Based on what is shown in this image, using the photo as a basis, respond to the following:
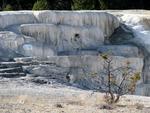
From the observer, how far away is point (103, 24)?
3091cm

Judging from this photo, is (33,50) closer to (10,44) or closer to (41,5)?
(10,44)

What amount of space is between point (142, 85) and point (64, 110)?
1435 centimetres

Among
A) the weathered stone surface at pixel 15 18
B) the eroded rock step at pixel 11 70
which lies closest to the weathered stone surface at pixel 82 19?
the weathered stone surface at pixel 15 18

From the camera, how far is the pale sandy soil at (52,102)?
574 inches

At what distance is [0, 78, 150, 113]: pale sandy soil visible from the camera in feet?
47.8

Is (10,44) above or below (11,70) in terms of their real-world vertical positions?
above

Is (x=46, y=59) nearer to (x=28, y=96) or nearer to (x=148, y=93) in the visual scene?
(x=148, y=93)

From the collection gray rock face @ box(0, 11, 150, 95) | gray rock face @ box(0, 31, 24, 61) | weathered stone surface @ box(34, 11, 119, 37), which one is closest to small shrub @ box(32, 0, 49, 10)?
gray rock face @ box(0, 11, 150, 95)

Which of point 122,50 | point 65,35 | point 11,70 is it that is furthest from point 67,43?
point 11,70

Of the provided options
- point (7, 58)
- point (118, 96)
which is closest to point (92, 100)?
point (118, 96)

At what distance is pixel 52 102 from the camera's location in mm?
16281

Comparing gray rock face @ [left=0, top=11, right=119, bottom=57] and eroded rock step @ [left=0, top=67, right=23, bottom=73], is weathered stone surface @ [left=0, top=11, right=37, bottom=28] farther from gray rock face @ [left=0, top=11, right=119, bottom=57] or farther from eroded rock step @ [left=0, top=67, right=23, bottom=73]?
eroded rock step @ [left=0, top=67, right=23, bottom=73]

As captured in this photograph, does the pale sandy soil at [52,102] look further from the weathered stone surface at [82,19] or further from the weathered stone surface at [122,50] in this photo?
the weathered stone surface at [82,19]

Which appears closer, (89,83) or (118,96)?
(118,96)
